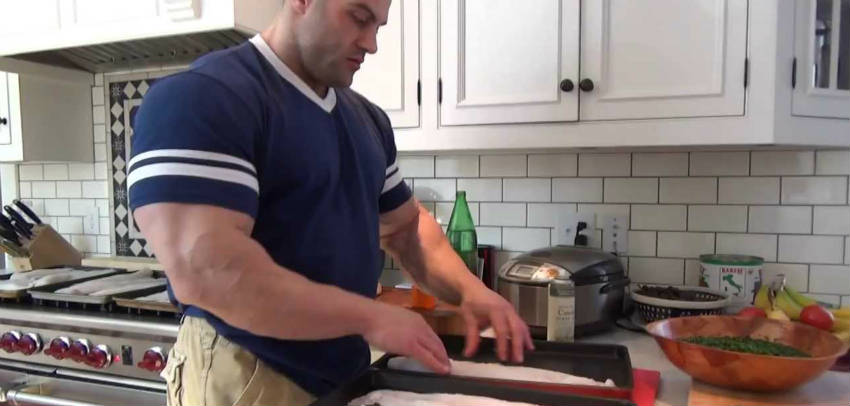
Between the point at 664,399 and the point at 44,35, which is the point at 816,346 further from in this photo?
the point at 44,35

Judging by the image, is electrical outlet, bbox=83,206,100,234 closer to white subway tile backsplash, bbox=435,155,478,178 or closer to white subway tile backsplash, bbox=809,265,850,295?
white subway tile backsplash, bbox=435,155,478,178

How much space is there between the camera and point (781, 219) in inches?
61.1

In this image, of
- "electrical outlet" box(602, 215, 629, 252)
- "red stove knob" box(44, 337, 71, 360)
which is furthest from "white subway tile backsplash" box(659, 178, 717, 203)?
"red stove knob" box(44, 337, 71, 360)

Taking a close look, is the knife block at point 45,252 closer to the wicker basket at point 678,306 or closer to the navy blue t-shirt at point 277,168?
the navy blue t-shirt at point 277,168

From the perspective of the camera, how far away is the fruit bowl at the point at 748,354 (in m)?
0.94

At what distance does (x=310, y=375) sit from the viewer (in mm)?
920

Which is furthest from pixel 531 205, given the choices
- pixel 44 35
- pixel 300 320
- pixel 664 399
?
pixel 44 35

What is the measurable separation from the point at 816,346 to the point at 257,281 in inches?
38.5

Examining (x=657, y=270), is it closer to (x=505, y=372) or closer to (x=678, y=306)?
(x=678, y=306)

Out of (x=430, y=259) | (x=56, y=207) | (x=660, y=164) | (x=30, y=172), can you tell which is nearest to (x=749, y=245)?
(x=660, y=164)

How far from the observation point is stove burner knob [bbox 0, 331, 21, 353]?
61.6 inches

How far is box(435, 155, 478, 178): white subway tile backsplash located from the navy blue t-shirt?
0.75 m

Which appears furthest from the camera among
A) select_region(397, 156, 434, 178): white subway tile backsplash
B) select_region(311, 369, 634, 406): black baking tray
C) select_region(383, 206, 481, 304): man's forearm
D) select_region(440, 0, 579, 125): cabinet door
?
select_region(397, 156, 434, 178): white subway tile backsplash

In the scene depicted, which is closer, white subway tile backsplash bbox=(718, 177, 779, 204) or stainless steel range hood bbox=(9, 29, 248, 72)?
white subway tile backsplash bbox=(718, 177, 779, 204)
